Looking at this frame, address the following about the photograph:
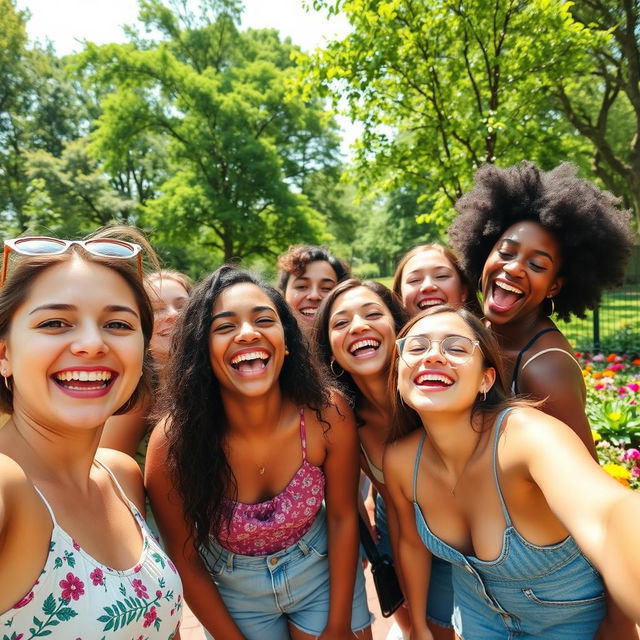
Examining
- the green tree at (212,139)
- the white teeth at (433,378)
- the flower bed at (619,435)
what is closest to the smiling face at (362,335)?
the white teeth at (433,378)

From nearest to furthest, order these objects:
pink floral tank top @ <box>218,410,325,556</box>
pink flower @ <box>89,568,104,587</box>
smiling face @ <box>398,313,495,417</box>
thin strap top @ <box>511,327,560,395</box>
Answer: pink flower @ <box>89,568,104,587</box> → smiling face @ <box>398,313,495,417</box> → pink floral tank top @ <box>218,410,325,556</box> → thin strap top @ <box>511,327,560,395</box>

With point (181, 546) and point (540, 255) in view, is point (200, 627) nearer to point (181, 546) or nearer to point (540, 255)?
point (181, 546)

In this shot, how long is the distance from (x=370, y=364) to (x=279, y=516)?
100cm

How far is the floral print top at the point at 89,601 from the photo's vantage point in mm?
1398

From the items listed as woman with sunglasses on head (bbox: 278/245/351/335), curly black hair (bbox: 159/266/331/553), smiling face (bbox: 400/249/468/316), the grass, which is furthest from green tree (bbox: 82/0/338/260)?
curly black hair (bbox: 159/266/331/553)

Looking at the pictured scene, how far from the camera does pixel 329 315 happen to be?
3.22 m

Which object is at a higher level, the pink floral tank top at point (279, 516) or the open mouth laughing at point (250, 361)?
the open mouth laughing at point (250, 361)

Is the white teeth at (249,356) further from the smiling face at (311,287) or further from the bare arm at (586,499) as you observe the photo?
the smiling face at (311,287)

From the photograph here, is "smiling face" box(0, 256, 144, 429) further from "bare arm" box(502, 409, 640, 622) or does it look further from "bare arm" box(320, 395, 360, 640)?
"bare arm" box(502, 409, 640, 622)

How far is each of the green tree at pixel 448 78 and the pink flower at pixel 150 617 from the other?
6.83 m

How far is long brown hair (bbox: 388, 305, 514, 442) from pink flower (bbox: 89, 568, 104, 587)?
1519mm

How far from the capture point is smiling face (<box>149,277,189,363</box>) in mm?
3357

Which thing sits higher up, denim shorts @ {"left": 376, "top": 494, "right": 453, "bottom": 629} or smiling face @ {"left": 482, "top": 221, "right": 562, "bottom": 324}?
smiling face @ {"left": 482, "top": 221, "right": 562, "bottom": 324}

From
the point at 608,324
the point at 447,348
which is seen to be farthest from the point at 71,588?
the point at 608,324
